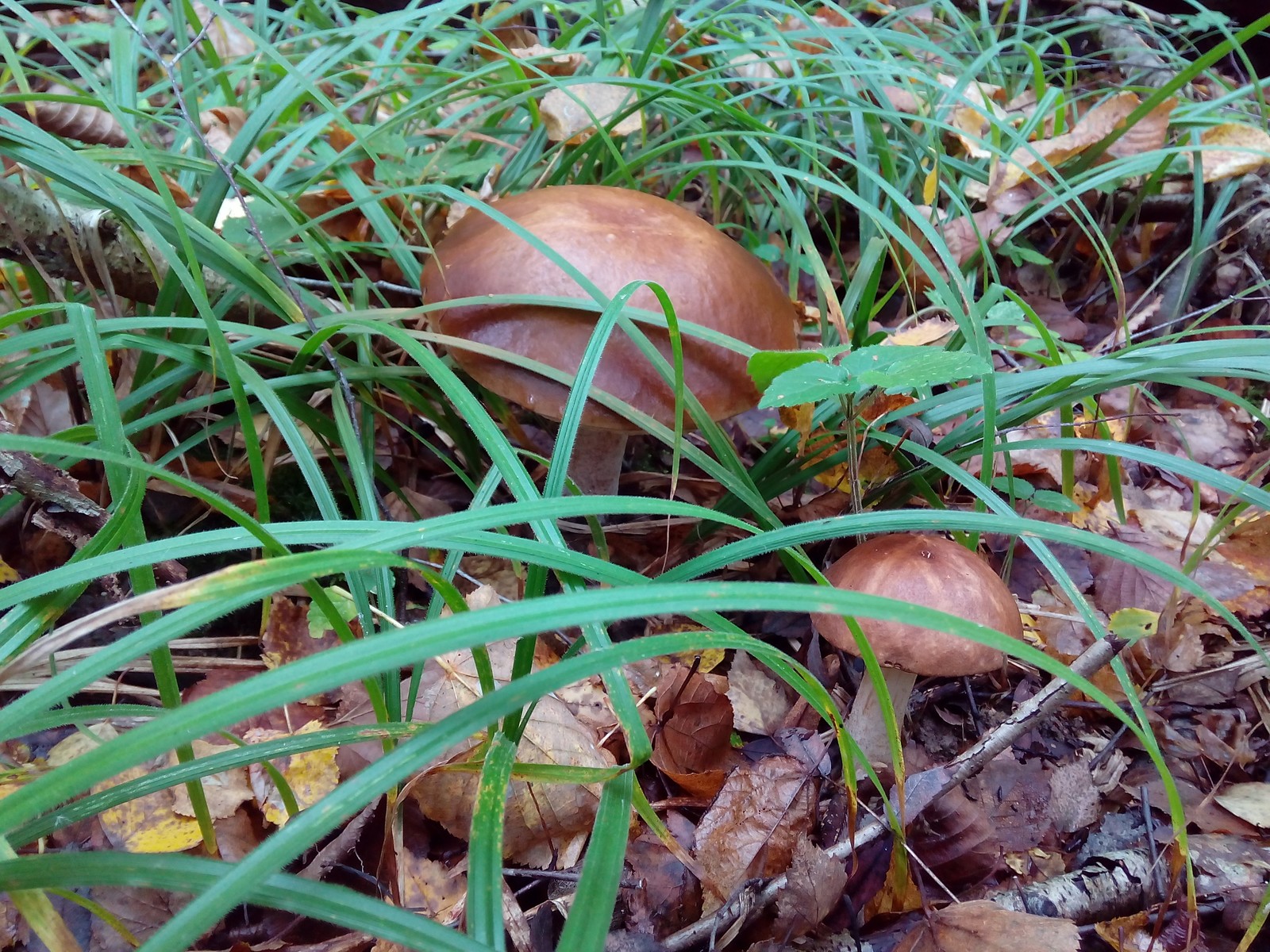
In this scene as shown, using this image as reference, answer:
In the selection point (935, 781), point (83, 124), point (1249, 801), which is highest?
point (83, 124)

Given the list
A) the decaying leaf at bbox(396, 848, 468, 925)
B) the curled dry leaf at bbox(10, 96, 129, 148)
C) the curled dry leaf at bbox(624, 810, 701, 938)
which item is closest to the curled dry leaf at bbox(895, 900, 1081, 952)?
the curled dry leaf at bbox(624, 810, 701, 938)

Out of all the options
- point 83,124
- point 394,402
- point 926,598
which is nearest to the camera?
point 926,598

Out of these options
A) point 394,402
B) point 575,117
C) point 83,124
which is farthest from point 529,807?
point 83,124

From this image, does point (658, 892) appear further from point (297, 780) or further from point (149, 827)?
point (149, 827)

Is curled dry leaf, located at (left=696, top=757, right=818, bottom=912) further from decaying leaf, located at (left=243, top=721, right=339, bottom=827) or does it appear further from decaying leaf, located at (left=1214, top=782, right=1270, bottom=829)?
decaying leaf, located at (left=1214, top=782, right=1270, bottom=829)

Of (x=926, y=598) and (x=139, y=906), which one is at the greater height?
(x=926, y=598)
